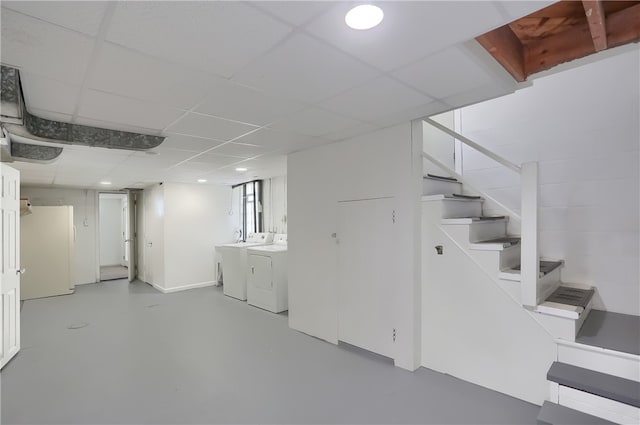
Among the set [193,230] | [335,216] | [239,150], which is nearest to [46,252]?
[193,230]

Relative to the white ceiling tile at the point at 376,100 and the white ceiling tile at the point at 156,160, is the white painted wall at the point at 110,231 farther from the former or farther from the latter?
the white ceiling tile at the point at 376,100

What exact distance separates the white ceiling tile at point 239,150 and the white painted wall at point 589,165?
2.80 meters

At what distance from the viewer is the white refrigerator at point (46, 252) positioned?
5.88 m

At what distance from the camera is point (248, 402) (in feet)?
7.72

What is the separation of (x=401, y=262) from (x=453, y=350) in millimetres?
872

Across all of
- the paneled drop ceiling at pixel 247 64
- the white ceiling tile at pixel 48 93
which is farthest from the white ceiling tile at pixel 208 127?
the white ceiling tile at pixel 48 93

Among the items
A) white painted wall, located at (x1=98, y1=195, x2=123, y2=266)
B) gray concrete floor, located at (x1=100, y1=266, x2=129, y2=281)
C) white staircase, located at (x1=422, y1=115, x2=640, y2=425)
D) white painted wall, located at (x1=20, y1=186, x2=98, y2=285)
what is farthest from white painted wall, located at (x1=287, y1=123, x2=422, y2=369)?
white painted wall, located at (x1=98, y1=195, x2=123, y2=266)

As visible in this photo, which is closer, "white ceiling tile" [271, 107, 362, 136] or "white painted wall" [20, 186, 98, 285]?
"white ceiling tile" [271, 107, 362, 136]

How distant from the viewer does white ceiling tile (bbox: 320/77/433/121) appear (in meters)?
2.02

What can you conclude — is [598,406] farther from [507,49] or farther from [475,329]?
[507,49]

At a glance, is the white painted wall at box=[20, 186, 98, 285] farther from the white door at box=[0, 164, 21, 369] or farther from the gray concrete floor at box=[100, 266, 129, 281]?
the white door at box=[0, 164, 21, 369]

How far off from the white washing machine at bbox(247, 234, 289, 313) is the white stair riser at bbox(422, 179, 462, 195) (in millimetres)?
2572

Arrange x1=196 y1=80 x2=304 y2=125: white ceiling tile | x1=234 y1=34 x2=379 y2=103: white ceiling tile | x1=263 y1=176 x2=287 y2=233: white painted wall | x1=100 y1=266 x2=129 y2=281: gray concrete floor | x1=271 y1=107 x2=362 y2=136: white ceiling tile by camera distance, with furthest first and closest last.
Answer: x1=100 y1=266 x2=129 y2=281: gray concrete floor < x1=263 y1=176 x2=287 y2=233: white painted wall < x1=271 y1=107 x2=362 y2=136: white ceiling tile < x1=196 y1=80 x2=304 y2=125: white ceiling tile < x1=234 y1=34 x2=379 y2=103: white ceiling tile

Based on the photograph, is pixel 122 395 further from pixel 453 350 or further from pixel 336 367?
pixel 453 350
